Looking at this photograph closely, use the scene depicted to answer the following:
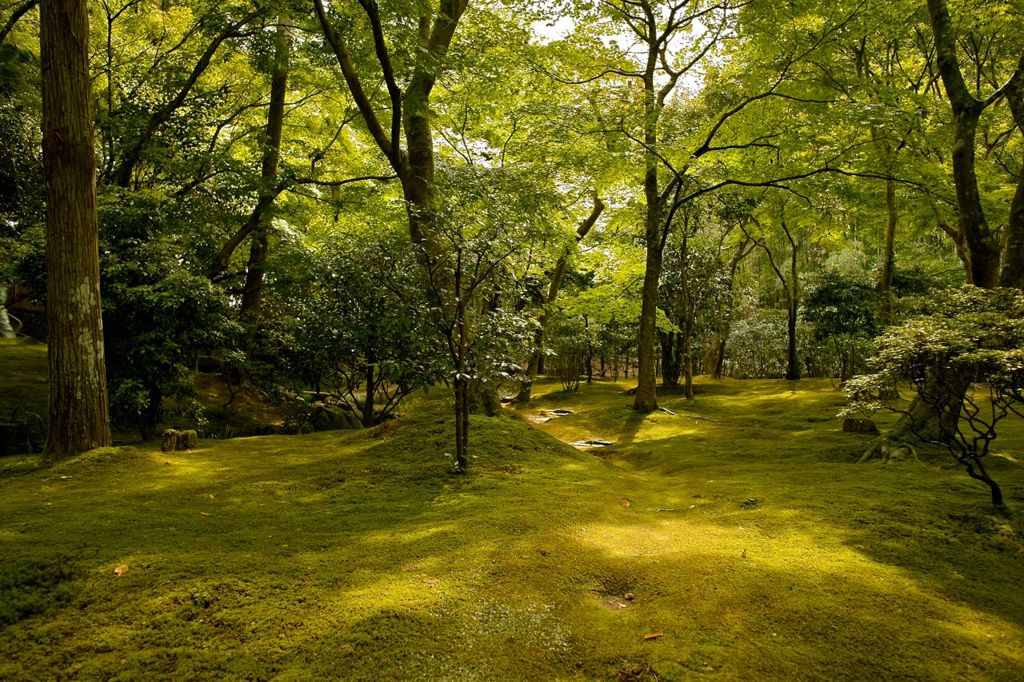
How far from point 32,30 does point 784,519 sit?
14.4m

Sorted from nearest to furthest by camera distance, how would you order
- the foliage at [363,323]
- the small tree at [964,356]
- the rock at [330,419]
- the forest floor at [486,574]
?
the forest floor at [486,574], the small tree at [964,356], the foliage at [363,323], the rock at [330,419]

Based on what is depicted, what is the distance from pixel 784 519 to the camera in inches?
148

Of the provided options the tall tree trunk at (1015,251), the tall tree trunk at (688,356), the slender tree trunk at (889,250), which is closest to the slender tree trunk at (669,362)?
the tall tree trunk at (688,356)

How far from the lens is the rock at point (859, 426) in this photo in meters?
8.34

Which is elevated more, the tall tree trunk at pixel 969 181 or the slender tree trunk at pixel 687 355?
the tall tree trunk at pixel 969 181

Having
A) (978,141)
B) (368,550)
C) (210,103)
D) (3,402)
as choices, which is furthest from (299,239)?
(978,141)

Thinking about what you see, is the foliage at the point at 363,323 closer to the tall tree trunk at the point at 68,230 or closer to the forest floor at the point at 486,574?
the forest floor at the point at 486,574

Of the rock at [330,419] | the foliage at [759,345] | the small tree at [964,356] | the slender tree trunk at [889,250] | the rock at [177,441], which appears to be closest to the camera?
the small tree at [964,356]

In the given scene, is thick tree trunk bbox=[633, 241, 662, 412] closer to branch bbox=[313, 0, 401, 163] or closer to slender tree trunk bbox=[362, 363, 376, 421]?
slender tree trunk bbox=[362, 363, 376, 421]

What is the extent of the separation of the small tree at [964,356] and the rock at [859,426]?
4737 mm

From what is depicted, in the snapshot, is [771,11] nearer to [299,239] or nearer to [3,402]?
[299,239]

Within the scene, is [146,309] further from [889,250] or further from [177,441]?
[889,250]

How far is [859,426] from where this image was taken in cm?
842

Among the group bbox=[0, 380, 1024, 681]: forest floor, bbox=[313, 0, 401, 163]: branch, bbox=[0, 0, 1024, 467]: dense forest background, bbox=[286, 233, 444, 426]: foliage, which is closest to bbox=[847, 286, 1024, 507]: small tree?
bbox=[0, 0, 1024, 467]: dense forest background
